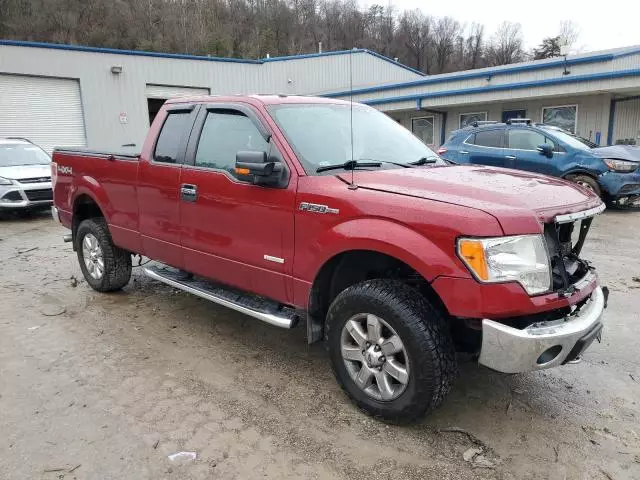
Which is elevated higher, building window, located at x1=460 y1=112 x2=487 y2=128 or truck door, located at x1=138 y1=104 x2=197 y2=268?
building window, located at x1=460 y1=112 x2=487 y2=128

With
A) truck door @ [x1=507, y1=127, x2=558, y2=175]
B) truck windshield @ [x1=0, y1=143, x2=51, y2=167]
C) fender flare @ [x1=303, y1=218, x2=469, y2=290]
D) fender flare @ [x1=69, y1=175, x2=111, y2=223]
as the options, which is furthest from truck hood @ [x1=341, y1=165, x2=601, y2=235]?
truck windshield @ [x1=0, y1=143, x2=51, y2=167]

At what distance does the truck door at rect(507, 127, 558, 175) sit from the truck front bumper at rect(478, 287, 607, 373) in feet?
27.1

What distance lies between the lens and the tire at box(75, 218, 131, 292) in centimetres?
552

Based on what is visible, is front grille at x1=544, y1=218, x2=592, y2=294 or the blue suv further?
the blue suv

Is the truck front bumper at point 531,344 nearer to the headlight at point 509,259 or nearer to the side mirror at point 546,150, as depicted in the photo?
the headlight at point 509,259

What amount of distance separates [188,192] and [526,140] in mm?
8427

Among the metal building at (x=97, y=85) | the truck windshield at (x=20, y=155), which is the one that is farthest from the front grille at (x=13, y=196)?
the metal building at (x=97, y=85)

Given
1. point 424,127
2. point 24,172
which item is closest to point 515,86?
point 424,127

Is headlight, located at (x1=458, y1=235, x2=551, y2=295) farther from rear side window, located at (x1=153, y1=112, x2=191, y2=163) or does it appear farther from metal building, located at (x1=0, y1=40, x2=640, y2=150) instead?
metal building, located at (x1=0, y1=40, x2=640, y2=150)

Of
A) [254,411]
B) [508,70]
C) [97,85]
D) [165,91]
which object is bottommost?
[254,411]

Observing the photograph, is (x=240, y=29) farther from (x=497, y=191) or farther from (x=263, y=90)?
(x=497, y=191)

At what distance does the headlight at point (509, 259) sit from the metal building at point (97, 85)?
17213mm

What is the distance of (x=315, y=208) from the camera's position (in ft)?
10.8

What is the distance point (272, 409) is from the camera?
131 inches
